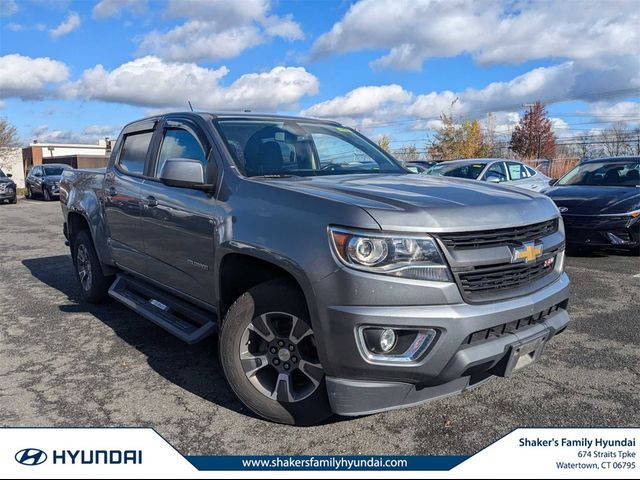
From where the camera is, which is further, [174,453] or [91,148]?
[91,148]

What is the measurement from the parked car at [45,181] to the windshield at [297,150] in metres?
21.2

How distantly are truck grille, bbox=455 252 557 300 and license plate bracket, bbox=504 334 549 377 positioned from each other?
30 centimetres

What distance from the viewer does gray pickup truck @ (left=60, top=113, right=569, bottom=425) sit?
8.50ft

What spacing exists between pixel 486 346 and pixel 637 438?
1090 mm

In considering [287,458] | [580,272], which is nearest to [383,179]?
[287,458]

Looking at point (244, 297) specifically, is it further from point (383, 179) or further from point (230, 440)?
point (383, 179)

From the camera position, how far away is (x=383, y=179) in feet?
11.7

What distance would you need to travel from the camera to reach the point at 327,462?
278cm

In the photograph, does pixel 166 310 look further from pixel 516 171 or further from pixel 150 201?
pixel 516 171

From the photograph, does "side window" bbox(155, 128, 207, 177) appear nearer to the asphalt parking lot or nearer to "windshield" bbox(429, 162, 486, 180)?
the asphalt parking lot

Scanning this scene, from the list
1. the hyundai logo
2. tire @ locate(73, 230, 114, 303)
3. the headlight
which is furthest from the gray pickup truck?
tire @ locate(73, 230, 114, 303)

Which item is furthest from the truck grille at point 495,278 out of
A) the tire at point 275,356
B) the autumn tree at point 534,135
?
the autumn tree at point 534,135

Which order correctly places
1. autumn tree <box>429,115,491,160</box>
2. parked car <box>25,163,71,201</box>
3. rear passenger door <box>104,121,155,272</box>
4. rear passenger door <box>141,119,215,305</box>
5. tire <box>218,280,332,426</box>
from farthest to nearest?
autumn tree <box>429,115,491,160</box>, parked car <box>25,163,71,201</box>, rear passenger door <box>104,121,155,272</box>, rear passenger door <box>141,119,215,305</box>, tire <box>218,280,332,426</box>

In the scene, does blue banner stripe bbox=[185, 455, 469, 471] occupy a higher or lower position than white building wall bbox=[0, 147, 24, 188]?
lower
